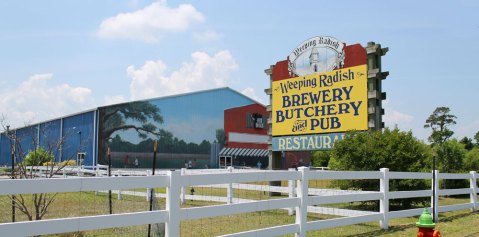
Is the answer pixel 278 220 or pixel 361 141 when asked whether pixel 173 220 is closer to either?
pixel 278 220

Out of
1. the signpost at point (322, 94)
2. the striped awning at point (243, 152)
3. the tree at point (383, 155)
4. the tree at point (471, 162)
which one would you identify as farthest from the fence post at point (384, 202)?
the striped awning at point (243, 152)

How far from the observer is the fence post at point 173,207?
6.29 m

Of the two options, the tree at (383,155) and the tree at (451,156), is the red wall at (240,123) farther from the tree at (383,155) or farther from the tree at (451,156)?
the tree at (383,155)

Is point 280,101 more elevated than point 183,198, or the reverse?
point 280,101

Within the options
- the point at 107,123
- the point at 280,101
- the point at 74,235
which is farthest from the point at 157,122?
the point at 74,235

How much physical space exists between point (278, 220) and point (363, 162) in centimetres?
444

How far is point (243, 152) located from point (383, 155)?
158 ft

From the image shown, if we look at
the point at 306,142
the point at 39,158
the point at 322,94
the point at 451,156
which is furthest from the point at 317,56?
the point at 451,156

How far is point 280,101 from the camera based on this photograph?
60.0 ft

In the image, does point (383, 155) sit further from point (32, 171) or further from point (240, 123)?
point (240, 123)

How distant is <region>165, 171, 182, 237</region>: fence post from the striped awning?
54.5 m

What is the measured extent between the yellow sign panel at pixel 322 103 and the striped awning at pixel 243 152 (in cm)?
4266

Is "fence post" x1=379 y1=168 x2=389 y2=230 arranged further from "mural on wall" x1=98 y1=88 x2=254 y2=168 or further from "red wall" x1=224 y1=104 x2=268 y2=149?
"red wall" x1=224 y1=104 x2=268 y2=149

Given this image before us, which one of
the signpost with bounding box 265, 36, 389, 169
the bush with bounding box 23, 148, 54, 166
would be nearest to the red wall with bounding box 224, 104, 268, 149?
the bush with bounding box 23, 148, 54, 166
